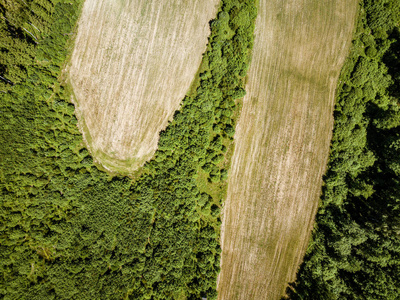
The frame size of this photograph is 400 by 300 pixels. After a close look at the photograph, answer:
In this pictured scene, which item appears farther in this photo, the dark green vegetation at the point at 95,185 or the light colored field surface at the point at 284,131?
the light colored field surface at the point at 284,131

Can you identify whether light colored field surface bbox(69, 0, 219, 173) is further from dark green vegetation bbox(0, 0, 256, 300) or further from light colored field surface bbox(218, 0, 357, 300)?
light colored field surface bbox(218, 0, 357, 300)

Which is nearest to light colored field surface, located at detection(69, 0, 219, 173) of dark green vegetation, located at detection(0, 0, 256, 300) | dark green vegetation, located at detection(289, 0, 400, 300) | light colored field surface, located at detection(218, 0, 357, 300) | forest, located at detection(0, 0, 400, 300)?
forest, located at detection(0, 0, 400, 300)

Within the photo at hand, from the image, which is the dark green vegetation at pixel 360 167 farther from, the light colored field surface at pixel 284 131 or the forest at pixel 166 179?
the light colored field surface at pixel 284 131

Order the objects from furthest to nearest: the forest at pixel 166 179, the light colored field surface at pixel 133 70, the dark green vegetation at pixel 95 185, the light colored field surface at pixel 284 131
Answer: the light colored field surface at pixel 133 70 < the light colored field surface at pixel 284 131 < the dark green vegetation at pixel 95 185 < the forest at pixel 166 179

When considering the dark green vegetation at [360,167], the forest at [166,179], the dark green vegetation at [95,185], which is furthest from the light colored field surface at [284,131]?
the dark green vegetation at [95,185]

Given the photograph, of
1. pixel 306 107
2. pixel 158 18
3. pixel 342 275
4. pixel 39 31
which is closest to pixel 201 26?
pixel 158 18

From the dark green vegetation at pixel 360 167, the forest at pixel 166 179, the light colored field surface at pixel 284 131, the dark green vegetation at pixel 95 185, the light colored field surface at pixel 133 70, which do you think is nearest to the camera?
the dark green vegetation at pixel 360 167

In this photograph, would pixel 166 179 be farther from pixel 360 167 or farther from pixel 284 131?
pixel 360 167

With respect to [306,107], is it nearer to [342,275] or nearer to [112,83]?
[342,275]
